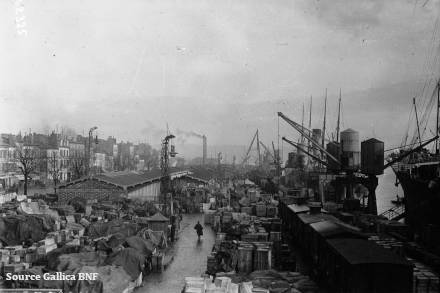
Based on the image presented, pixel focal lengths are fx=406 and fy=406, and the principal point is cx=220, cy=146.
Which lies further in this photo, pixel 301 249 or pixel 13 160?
pixel 13 160

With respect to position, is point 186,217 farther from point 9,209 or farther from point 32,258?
point 32,258

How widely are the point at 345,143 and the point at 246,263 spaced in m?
20.7

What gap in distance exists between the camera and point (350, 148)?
31609mm

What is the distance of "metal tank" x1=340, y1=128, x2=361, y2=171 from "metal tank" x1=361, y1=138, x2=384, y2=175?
16.2ft

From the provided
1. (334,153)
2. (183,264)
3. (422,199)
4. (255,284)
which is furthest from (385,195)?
(255,284)

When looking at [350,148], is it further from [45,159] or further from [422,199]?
[45,159]

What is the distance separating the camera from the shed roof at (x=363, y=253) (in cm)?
982

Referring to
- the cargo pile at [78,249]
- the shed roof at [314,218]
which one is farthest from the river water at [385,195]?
the cargo pile at [78,249]

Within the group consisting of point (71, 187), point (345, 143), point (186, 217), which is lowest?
point (186, 217)

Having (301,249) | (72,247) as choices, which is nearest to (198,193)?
(301,249)

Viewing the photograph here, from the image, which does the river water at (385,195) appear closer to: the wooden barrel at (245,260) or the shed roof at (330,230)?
the shed roof at (330,230)

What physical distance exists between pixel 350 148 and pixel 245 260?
2045 centimetres

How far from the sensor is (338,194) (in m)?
35.6

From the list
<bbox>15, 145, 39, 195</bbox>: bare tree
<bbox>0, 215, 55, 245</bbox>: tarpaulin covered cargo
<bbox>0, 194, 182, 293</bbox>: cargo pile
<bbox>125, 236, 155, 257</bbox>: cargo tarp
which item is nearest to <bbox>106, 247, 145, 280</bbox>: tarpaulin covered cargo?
<bbox>0, 194, 182, 293</bbox>: cargo pile
